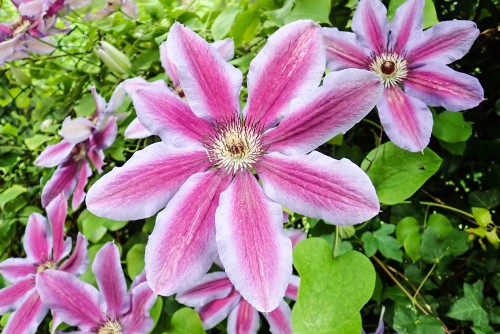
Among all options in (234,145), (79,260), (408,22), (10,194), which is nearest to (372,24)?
(408,22)

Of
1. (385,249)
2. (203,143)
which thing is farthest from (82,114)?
(385,249)

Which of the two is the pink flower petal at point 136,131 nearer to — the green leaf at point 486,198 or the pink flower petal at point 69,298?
the pink flower petal at point 69,298

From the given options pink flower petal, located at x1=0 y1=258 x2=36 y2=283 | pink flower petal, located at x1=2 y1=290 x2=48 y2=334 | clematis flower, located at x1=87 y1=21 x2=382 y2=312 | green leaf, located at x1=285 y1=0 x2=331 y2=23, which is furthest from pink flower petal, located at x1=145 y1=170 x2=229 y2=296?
pink flower petal, located at x1=0 y1=258 x2=36 y2=283

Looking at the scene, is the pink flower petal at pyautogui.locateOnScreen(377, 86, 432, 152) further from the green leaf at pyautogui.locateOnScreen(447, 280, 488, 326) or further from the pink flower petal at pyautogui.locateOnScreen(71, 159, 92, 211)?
the pink flower petal at pyautogui.locateOnScreen(71, 159, 92, 211)

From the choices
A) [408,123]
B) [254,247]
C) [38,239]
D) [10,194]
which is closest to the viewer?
[254,247]

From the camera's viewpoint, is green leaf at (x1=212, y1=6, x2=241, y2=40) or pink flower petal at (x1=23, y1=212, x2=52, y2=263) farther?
pink flower petal at (x1=23, y1=212, x2=52, y2=263)

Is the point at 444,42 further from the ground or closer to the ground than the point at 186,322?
further from the ground

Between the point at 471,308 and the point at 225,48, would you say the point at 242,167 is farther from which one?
the point at 471,308

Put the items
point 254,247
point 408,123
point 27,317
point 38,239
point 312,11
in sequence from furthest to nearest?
1. point 38,239
2. point 27,317
3. point 312,11
4. point 408,123
5. point 254,247
